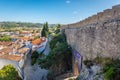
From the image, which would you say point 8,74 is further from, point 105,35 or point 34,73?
point 105,35

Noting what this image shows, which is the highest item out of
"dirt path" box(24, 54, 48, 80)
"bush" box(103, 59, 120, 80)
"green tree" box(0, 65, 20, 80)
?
"bush" box(103, 59, 120, 80)

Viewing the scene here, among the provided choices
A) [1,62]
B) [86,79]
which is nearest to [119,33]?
[86,79]

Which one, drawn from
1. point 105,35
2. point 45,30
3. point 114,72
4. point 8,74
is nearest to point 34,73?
point 8,74

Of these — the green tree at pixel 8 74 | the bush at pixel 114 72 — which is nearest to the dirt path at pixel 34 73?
the green tree at pixel 8 74

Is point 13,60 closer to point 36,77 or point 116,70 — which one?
point 36,77

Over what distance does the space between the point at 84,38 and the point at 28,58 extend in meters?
19.4

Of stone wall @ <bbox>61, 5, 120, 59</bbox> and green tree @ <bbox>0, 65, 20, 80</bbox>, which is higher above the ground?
stone wall @ <bbox>61, 5, 120, 59</bbox>

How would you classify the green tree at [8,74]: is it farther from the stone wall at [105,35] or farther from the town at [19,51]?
the stone wall at [105,35]

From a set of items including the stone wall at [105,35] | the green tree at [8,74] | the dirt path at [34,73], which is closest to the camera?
the stone wall at [105,35]

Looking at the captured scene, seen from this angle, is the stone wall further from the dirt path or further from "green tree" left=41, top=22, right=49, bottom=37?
"green tree" left=41, top=22, right=49, bottom=37

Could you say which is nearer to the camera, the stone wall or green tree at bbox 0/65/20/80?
the stone wall

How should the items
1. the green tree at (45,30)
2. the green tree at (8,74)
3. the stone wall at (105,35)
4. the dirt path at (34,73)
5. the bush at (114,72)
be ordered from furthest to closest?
the green tree at (45,30) < the dirt path at (34,73) < the green tree at (8,74) < the stone wall at (105,35) < the bush at (114,72)

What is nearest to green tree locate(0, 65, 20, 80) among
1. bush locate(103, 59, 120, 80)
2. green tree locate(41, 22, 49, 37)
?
bush locate(103, 59, 120, 80)

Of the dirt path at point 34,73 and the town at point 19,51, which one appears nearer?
the dirt path at point 34,73
